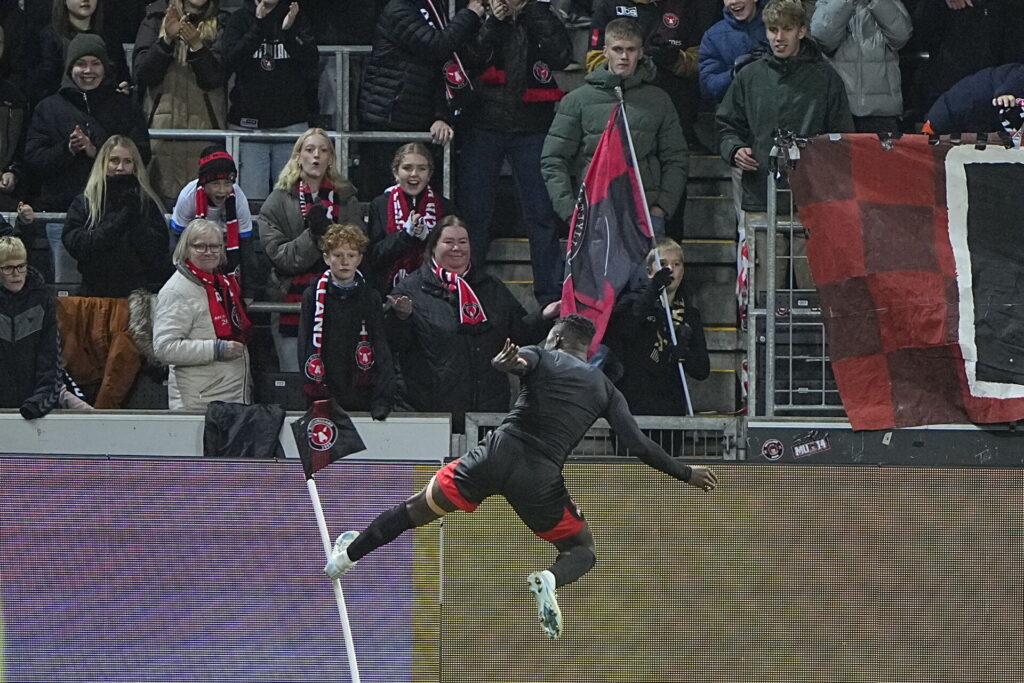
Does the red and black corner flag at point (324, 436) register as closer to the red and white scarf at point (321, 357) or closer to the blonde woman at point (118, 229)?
the red and white scarf at point (321, 357)

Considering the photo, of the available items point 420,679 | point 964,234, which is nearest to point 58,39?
point 420,679

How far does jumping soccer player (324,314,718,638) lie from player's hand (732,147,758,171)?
7.34 feet

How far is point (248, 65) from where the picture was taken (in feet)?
46.0

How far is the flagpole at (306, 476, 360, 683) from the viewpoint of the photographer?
36.4ft

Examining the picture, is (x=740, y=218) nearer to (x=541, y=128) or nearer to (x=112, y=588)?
(x=541, y=128)

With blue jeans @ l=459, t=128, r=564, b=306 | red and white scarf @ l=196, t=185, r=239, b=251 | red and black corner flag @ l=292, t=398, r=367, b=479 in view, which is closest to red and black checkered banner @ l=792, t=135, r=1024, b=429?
blue jeans @ l=459, t=128, r=564, b=306

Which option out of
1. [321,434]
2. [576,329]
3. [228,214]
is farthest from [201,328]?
[576,329]

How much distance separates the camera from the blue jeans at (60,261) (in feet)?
45.5

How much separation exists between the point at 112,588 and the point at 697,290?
4682 millimetres

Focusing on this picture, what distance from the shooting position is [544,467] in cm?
1105

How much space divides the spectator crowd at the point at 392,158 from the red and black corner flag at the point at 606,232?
142 mm

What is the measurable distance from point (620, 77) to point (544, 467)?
3297 millimetres

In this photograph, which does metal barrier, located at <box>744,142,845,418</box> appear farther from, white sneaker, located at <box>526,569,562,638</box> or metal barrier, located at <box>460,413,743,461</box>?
white sneaker, located at <box>526,569,562,638</box>

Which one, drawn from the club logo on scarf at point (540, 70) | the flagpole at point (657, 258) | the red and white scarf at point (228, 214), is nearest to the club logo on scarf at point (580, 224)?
the flagpole at point (657, 258)
